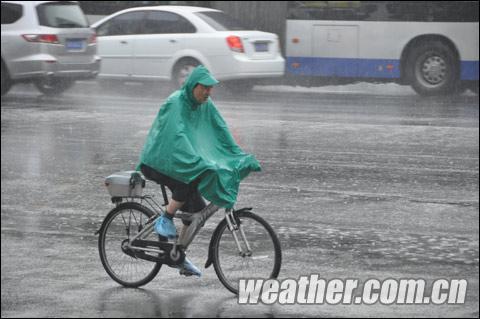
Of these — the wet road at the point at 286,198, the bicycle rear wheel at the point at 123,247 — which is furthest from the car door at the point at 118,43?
the bicycle rear wheel at the point at 123,247

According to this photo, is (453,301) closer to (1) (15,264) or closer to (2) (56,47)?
(1) (15,264)

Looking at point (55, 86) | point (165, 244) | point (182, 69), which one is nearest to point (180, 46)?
point (182, 69)

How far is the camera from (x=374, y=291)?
744cm

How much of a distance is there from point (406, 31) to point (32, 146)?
9579mm

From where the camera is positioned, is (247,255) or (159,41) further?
(159,41)

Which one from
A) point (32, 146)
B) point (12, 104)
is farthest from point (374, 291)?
point (12, 104)

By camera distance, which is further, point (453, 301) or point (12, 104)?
point (12, 104)

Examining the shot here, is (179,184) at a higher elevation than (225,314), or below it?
higher

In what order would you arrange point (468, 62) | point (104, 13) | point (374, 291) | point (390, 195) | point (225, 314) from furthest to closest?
point (104, 13)
point (468, 62)
point (390, 195)
point (374, 291)
point (225, 314)

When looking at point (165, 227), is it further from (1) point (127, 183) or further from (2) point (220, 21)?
(2) point (220, 21)

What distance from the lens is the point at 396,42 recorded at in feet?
71.7

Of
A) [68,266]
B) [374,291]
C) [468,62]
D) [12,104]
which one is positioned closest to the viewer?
[374,291]

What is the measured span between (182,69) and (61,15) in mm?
2338

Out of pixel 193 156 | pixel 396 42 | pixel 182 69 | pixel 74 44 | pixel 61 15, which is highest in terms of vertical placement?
pixel 61 15
